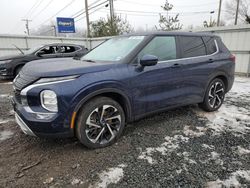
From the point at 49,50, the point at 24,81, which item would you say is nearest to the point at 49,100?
the point at 24,81

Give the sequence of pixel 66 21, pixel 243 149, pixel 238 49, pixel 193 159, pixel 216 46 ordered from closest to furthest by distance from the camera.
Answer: pixel 193 159 → pixel 243 149 → pixel 216 46 → pixel 238 49 → pixel 66 21

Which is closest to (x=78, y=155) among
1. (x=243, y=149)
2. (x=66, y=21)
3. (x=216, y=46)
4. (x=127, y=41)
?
(x=127, y=41)

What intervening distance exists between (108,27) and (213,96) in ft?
57.2

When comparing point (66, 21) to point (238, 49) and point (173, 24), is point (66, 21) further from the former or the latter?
point (238, 49)

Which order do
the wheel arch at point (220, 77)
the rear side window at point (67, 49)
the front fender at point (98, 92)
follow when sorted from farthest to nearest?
the rear side window at point (67, 49) → the wheel arch at point (220, 77) → the front fender at point (98, 92)

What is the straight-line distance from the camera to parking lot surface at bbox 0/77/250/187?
219cm

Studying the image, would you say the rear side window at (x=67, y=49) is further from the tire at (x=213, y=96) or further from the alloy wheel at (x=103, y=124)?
the alloy wheel at (x=103, y=124)

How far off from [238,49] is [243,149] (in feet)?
23.7

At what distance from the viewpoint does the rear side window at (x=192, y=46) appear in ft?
11.9

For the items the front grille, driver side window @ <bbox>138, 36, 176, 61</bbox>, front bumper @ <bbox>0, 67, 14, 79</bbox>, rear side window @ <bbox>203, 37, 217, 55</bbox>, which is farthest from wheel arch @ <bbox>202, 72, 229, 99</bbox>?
front bumper @ <bbox>0, 67, 14, 79</bbox>

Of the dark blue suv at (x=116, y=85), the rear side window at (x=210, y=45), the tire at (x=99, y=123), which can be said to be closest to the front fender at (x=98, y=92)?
the dark blue suv at (x=116, y=85)

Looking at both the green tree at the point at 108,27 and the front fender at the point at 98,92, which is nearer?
the front fender at the point at 98,92

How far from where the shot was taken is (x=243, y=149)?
112 inches

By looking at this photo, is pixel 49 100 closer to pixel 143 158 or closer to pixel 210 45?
pixel 143 158
